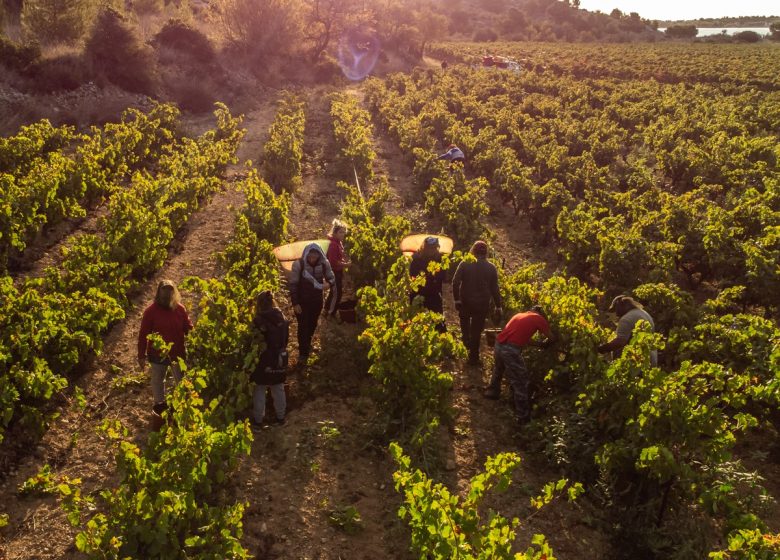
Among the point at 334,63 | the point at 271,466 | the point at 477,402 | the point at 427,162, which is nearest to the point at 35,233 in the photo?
the point at 271,466

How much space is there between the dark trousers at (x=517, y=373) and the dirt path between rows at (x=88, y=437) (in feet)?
12.7

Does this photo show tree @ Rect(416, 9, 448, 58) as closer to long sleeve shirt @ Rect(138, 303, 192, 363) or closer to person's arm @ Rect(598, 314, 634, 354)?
person's arm @ Rect(598, 314, 634, 354)

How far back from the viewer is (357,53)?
160 feet

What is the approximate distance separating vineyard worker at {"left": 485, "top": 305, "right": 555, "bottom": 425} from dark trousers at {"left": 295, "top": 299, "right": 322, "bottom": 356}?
2.39 meters

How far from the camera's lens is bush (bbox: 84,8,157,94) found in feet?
76.4

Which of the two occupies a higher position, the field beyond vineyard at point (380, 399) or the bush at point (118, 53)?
the bush at point (118, 53)

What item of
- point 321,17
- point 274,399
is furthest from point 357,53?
point 274,399

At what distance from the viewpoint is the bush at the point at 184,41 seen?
30380mm

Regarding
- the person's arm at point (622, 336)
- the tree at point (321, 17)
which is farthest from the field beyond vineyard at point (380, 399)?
the tree at point (321, 17)

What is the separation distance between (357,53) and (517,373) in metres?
47.0

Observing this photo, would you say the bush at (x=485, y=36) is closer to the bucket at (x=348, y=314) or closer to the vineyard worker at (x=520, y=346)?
the bucket at (x=348, y=314)

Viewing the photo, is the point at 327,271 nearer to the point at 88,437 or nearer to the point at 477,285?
the point at 477,285

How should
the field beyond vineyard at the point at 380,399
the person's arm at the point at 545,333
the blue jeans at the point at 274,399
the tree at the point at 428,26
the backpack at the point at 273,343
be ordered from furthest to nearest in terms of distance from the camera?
the tree at the point at 428,26 < the person's arm at the point at 545,333 < the blue jeans at the point at 274,399 < the backpack at the point at 273,343 < the field beyond vineyard at the point at 380,399

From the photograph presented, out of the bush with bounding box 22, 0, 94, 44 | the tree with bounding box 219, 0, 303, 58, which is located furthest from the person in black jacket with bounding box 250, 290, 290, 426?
the tree with bounding box 219, 0, 303, 58
